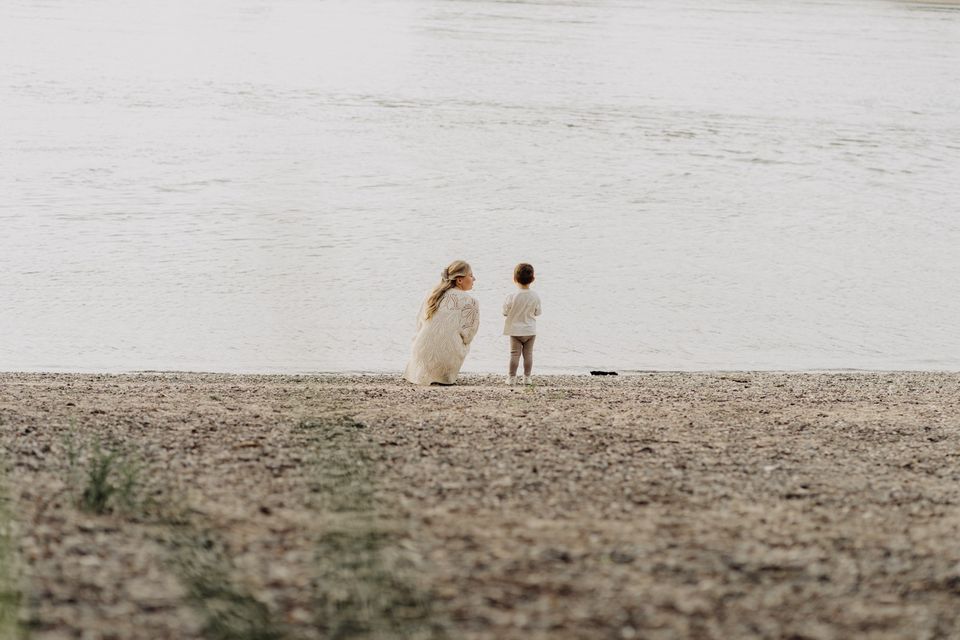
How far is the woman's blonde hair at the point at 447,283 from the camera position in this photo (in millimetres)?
9711

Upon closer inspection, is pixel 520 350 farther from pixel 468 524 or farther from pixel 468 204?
pixel 468 204

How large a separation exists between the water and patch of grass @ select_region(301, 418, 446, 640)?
7818 millimetres

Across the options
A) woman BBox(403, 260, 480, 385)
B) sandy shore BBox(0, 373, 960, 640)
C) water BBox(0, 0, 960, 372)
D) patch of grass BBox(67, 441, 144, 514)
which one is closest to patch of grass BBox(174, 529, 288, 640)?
sandy shore BBox(0, 373, 960, 640)

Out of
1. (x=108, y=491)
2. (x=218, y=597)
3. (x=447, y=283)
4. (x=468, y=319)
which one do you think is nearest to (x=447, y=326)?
(x=468, y=319)

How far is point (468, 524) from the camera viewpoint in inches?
171

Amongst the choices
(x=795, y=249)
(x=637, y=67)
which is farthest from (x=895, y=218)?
(x=637, y=67)

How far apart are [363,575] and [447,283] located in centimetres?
620

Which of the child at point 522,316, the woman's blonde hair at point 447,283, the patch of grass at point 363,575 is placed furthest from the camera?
the child at point 522,316

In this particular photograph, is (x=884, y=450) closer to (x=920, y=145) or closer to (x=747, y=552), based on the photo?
(x=747, y=552)

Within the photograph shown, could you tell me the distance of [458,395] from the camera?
28.0 feet

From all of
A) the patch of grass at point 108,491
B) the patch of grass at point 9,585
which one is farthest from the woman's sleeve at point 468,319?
the patch of grass at point 9,585

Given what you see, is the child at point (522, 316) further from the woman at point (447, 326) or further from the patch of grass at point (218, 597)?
the patch of grass at point (218, 597)

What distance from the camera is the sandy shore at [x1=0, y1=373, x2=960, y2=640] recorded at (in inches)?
137

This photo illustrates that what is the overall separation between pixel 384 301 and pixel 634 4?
8727 cm
